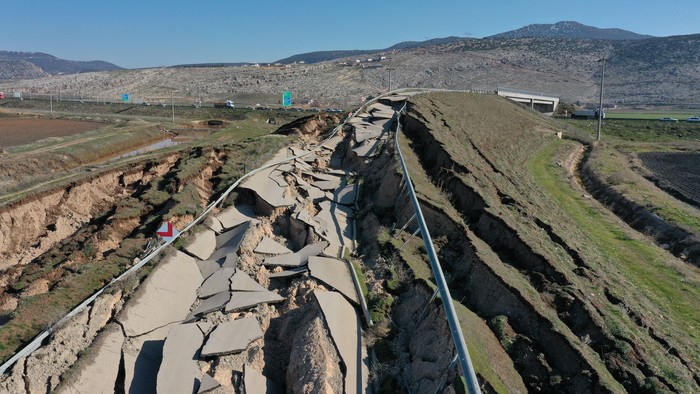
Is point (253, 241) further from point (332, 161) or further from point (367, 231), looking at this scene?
point (332, 161)

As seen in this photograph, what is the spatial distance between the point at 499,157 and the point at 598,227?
7524 millimetres

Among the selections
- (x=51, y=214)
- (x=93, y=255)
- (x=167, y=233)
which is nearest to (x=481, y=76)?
(x=51, y=214)

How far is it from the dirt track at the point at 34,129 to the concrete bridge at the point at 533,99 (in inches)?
1906

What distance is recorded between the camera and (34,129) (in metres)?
50.2

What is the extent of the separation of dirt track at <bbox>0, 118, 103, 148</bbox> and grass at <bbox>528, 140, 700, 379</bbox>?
40.3m

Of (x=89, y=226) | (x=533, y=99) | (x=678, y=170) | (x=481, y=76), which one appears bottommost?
(x=89, y=226)

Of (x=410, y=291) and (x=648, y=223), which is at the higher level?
(x=410, y=291)

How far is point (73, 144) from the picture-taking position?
36625 millimetres

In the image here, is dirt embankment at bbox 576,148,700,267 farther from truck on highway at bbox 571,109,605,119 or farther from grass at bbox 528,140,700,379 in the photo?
truck on highway at bbox 571,109,605,119

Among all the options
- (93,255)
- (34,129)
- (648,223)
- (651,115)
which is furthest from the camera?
(651,115)

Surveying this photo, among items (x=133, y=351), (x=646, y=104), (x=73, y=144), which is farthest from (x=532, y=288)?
(x=646, y=104)

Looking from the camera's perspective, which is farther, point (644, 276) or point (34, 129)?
point (34, 129)

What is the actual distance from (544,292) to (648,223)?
1257cm

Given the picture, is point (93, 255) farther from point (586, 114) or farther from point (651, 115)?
point (651, 115)
